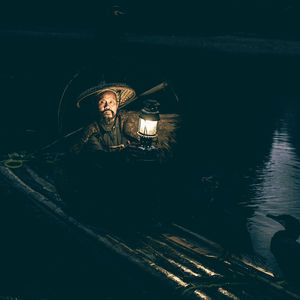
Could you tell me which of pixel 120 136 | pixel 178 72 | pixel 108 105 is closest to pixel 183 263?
pixel 120 136

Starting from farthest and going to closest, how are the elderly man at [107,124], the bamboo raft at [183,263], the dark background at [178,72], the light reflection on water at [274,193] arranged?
1. the dark background at [178,72]
2. the elderly man at [107,124]
3. the light reflection on water at [274,193]
4. the bamboo raft at [183,263]

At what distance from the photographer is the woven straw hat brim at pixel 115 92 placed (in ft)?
9.84

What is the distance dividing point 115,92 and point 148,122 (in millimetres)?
497

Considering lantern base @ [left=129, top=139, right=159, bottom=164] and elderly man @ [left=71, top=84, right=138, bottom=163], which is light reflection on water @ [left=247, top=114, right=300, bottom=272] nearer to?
lantern base @ [left=129, top=139, right=159, bottom=164]

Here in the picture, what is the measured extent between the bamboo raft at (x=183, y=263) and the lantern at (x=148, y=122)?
991mm

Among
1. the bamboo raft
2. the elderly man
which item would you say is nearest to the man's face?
the elderly man

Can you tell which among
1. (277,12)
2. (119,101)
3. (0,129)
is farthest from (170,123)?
(0,129)

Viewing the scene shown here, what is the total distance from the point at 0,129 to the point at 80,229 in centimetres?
296

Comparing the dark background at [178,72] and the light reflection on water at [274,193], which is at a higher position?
the dark background at [178,72]

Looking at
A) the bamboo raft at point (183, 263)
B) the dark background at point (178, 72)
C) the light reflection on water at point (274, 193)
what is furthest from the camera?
the dark background at point (178, 72)

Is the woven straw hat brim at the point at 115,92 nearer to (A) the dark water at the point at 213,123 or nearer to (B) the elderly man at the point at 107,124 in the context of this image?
(B) the elderly man at the point at 107,124

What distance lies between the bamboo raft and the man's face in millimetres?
1196

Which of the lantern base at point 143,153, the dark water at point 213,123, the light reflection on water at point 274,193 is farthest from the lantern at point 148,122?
the light reflection on water at point 274,193

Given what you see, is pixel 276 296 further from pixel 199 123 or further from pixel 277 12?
pixel 277 12
